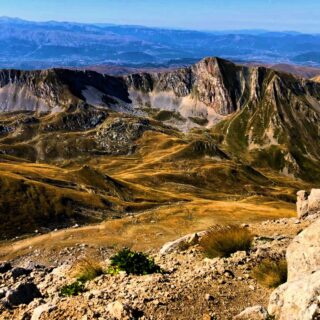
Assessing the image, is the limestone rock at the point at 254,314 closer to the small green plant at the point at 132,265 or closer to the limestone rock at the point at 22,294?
the small green plant at the point at 132,265

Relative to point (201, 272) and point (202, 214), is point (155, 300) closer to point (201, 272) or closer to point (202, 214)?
point (201, 272)

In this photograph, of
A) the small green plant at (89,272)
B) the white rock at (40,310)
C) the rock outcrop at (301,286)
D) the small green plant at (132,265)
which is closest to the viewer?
the rock outcrop at (301,286)

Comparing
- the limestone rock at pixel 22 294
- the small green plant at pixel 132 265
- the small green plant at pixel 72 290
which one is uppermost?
the small green plant at pixel 132 265

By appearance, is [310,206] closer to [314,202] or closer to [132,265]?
[314,202]

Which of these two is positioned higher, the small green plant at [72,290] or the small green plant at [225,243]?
the small green plant at [225,243]

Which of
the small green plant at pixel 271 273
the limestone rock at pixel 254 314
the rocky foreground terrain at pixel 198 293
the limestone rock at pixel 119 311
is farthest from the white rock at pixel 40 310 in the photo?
the small green plant at pixel 271 273

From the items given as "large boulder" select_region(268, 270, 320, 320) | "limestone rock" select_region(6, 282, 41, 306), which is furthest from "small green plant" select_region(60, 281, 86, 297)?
"large boulder" select_region(268, 270, 320, 320)

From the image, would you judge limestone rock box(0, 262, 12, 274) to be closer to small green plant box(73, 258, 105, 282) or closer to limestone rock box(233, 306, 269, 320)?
small green plant box(73, 258, 105, 282)
